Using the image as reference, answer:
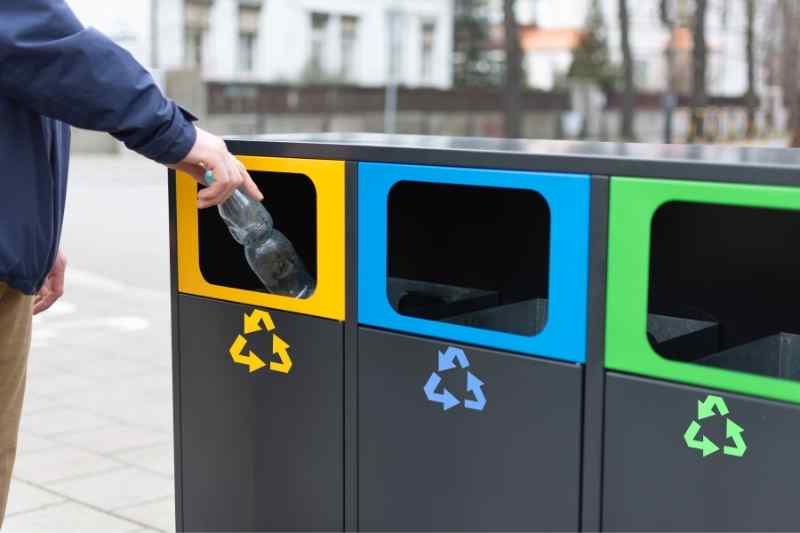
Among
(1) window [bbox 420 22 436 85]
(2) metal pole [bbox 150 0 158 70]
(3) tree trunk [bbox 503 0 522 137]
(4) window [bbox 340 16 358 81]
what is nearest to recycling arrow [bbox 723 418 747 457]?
(3) tree trunk [bbox 503 0 522 137]

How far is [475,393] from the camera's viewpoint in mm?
2229

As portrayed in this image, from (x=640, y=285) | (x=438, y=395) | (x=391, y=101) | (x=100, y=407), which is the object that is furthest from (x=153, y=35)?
(x=640, y=285)

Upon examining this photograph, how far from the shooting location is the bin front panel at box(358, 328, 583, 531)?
7.02 ft

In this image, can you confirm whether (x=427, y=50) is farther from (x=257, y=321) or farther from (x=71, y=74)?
(x=71, y=74)

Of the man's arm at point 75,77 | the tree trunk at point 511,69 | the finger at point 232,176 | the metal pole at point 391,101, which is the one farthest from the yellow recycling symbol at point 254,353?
the metal pole at point 391,101

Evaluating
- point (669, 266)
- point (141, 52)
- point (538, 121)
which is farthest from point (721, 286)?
point (538, 121)

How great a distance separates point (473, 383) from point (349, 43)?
116 feet

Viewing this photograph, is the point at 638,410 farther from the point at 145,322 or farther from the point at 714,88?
the point at 714,88

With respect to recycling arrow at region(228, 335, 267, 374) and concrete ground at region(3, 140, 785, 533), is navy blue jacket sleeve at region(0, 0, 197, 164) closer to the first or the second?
recycling arrow at region(228, 335, 267, 374)

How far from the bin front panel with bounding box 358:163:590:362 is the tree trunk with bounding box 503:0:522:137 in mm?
22660

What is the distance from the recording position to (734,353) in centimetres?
231

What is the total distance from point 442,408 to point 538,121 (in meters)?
34.2

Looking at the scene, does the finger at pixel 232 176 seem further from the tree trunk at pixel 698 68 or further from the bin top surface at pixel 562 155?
the tree trunk at pixel 698 68

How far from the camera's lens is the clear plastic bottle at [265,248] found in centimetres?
241
